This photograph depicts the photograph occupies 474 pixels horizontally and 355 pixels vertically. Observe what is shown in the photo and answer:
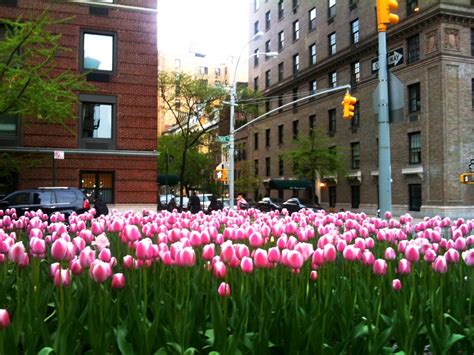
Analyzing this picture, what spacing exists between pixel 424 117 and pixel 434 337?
116 ft

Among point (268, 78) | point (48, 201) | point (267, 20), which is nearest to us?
point (48, 201)

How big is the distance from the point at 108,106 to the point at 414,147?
74.6ft

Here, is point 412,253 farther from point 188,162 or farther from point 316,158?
point 188,162

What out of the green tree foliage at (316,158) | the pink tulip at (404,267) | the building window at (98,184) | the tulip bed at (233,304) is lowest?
the tulip bed at (233,304)

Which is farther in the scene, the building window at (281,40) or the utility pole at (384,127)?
the building window at (281,40)

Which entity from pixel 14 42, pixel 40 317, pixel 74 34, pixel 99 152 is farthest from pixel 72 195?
pixel 40 317

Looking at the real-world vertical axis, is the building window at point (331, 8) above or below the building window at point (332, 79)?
above

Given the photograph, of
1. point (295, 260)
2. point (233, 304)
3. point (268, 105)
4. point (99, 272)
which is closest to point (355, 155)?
point (268, 105)

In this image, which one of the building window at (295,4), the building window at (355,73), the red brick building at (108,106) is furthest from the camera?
the building window at (295,4)

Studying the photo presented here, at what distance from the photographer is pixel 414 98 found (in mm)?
37219

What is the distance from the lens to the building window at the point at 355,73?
43812 mm

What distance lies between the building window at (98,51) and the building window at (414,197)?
23161 mm

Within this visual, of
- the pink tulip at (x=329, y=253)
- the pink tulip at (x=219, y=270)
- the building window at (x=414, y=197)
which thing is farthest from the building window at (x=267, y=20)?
the pink tulip at (x=219, y=270)

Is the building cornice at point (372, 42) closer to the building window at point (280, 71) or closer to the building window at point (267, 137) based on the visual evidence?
the building window at point (280, 71)
